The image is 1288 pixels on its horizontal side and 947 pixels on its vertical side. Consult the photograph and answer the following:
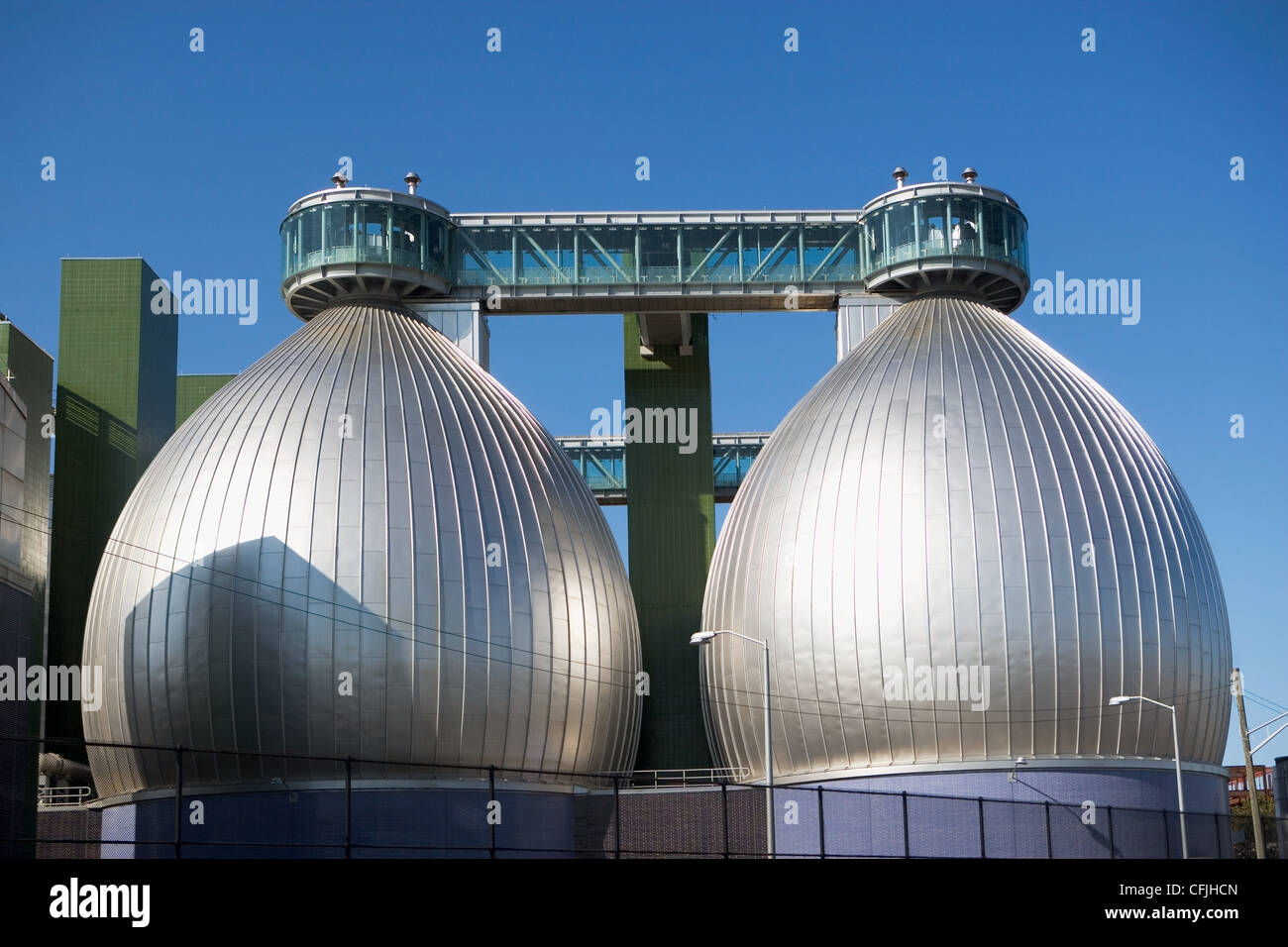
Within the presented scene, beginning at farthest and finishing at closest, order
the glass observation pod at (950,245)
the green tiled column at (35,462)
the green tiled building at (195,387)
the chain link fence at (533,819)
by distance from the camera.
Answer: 1. the green tiled building at (195,387)
2. the glass observation pod at (950,245)
3. the green tiled column at (35,462)
4. the chain link fence at (533,819)

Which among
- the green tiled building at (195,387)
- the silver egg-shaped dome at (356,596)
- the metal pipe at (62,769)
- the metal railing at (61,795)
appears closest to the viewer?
the silver egg-shaped dome at (356,596)

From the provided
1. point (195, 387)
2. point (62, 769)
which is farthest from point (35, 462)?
point (195, 387)

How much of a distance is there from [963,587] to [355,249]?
2184cm

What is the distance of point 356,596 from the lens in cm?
4025

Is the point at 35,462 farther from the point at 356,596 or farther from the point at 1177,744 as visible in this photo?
the point at 1177,744

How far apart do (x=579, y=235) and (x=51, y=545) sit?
20.5 meters

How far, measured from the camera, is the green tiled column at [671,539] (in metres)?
50.8

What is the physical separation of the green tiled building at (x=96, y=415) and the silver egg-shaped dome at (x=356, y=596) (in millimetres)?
10007

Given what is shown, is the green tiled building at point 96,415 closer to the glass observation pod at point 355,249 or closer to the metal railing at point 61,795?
the metal railing at point 61,795

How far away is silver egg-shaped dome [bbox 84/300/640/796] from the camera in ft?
130

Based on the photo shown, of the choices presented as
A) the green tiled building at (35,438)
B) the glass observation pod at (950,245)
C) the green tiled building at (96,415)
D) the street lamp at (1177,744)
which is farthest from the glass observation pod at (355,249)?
the street lamp at (1177,744)

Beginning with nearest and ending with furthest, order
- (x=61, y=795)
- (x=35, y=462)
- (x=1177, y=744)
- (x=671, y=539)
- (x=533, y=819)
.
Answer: (x=533, y=819) → (x=1177, y=744) → (x=61, y=795) → (x=35, y=462) → (x=671, y=539)

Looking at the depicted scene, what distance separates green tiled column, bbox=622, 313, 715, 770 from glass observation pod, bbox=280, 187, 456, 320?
27.2 ft
